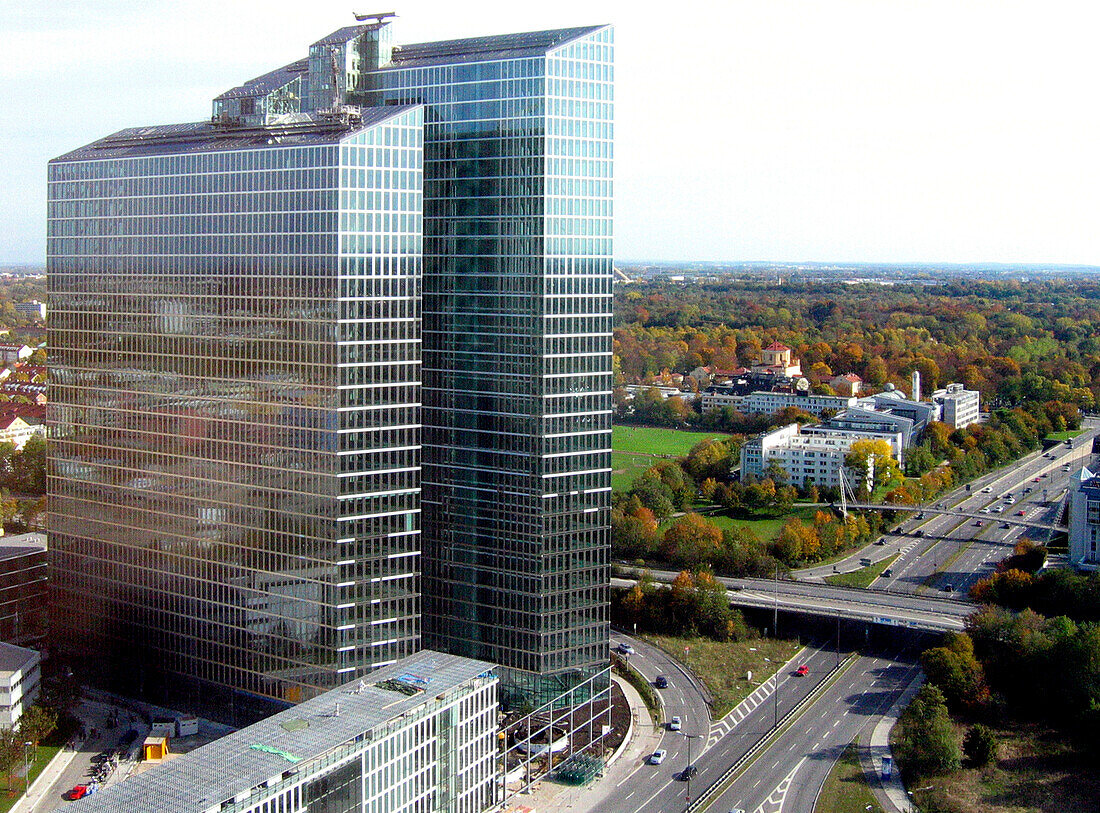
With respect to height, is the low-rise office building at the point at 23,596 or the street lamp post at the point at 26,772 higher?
the low-rise office building at the point at 23,596

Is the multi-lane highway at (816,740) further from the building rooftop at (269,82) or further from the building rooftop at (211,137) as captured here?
the building rooftop at (269,82)

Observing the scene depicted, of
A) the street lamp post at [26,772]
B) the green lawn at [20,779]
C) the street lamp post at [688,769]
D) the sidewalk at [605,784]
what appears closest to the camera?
the green lawn at [20,779]

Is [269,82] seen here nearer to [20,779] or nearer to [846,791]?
[20,779]

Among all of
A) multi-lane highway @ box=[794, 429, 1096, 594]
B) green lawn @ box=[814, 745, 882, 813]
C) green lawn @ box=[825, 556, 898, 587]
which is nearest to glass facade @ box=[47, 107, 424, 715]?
green lawn @ box=[814, 745, 882, 813]

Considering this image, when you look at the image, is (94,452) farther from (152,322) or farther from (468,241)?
(468,241)

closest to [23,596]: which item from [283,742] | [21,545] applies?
[21,545]

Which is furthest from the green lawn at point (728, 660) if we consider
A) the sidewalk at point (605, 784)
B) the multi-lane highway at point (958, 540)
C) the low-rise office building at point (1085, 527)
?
the low-rise office building at point (1085, 527)
